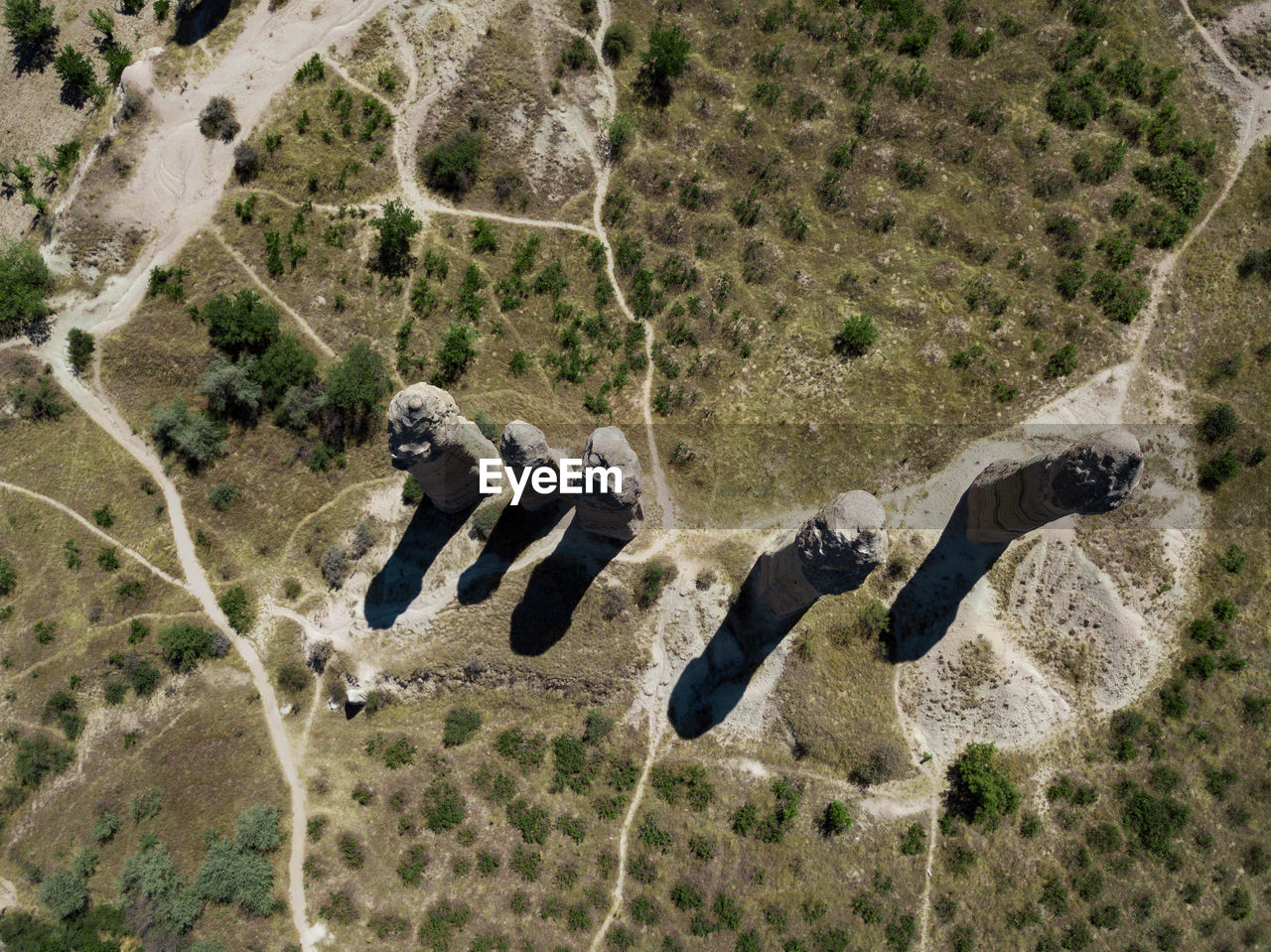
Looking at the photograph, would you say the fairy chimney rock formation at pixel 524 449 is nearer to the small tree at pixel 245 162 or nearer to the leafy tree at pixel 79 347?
the small tree at pixel 245 162

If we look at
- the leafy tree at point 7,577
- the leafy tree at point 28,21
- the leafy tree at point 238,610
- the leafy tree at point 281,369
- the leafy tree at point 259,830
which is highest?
the leafy tree at point 28,21

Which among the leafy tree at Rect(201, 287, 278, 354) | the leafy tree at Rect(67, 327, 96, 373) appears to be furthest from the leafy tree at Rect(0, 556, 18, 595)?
the leafy tree at Rect(201, 287, 278, 354)

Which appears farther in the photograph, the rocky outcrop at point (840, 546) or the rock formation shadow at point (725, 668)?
the rock formation shadow at point (725, 668)

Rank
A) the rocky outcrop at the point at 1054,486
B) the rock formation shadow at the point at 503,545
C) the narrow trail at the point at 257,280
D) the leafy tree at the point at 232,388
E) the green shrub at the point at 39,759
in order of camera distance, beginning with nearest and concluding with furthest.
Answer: the rocky outcrop at the point at 1054,486 < the green shrub at the point at 39,759 < the rock formation shadow at the point at 503,545 < the leafy tree at the point at 232,388 < the narrow trail at the point at 257,280

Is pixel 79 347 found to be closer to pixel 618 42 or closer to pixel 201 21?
pixel 201 21

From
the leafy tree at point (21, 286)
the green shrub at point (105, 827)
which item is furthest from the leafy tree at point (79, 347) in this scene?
the green shrub at point (105, 827)

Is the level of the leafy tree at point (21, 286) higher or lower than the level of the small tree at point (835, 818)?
higher

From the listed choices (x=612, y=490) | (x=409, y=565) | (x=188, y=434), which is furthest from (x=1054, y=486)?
(x=188, y=434)

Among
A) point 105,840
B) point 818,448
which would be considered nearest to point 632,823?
point 818,448
